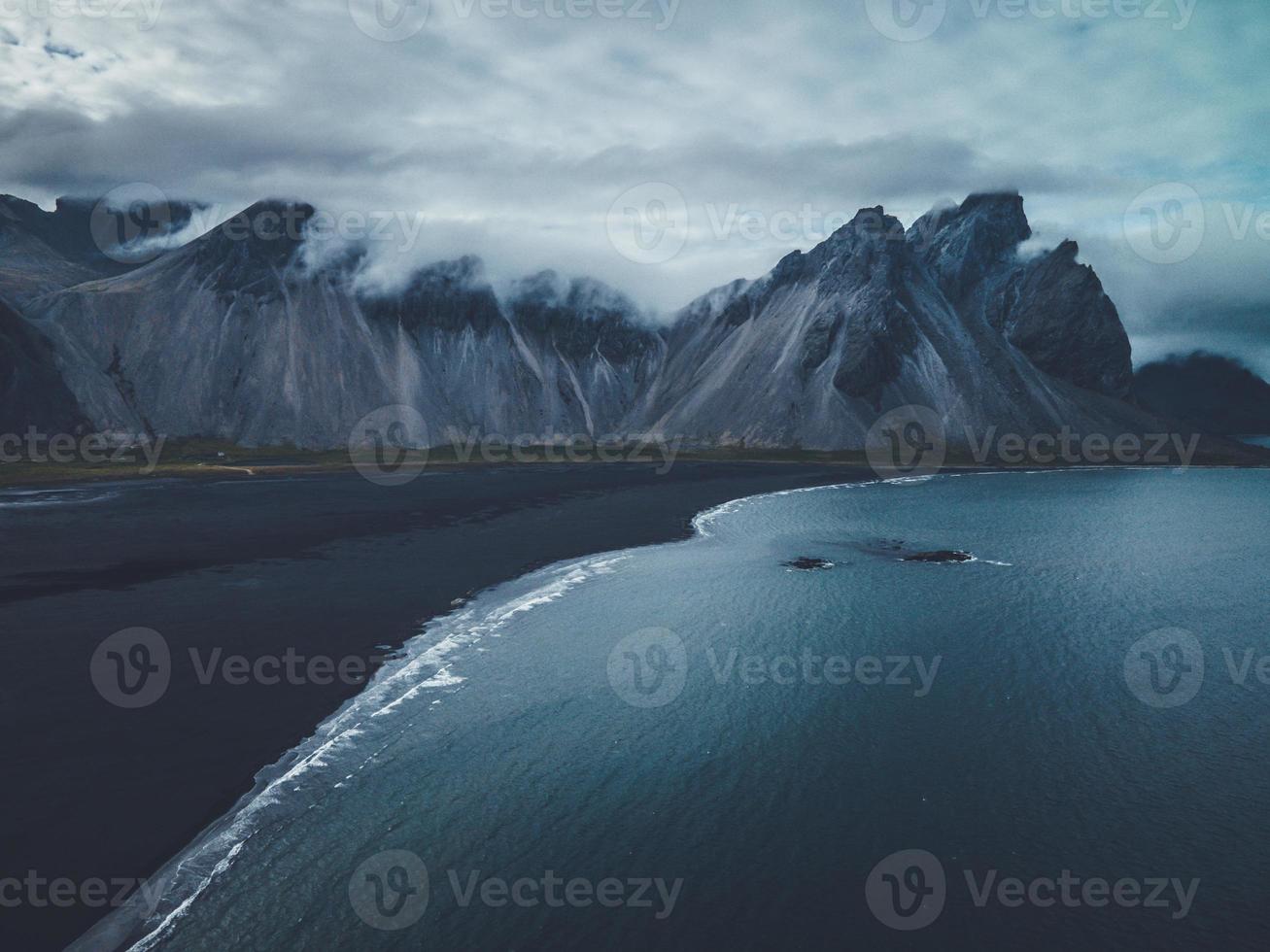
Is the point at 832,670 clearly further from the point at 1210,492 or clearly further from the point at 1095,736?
the point at 1210,492

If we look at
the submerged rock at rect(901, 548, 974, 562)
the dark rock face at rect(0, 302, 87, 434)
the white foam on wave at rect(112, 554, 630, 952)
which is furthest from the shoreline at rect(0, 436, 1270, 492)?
the submerged rock at rect(901, 548, 974, 562)

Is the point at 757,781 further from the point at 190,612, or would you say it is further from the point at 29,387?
the point at 29,387

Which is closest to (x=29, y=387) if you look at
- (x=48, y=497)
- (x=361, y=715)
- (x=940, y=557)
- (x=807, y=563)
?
(x=48, y=497)

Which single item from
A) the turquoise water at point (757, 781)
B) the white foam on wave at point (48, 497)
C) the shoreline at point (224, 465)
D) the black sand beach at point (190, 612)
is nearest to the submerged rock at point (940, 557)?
the turquoise water at point (757, 781)

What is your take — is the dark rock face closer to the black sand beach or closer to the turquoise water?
the black sand beach

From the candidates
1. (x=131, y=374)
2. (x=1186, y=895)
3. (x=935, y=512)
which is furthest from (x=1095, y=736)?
(x=131, y=374)

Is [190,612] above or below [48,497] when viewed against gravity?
above
